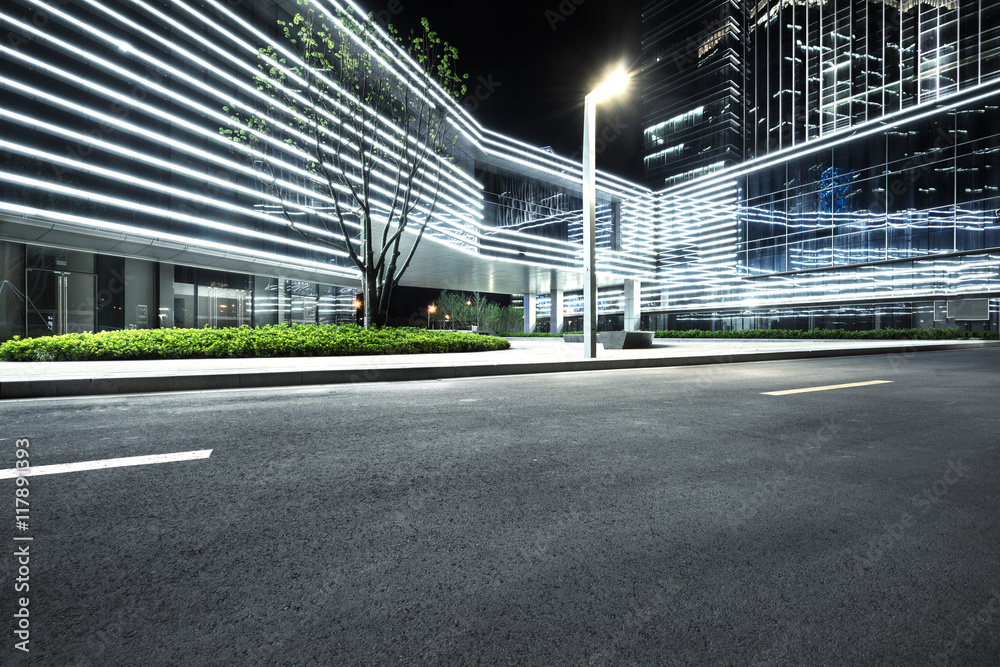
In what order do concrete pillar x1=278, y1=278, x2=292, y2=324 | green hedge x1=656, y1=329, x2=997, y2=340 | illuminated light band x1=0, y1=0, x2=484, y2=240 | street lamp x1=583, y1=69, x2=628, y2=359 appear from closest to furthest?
street lamp x1=583, y1=69, x2=628, y2=359 → illuminated light band x1=0, y1=0, x2=484, y2=240 → green hedge x1=656, y1=329, x2=997, y2=340 → concrete pillar x1=278, y1=278, x2=292, y2=324

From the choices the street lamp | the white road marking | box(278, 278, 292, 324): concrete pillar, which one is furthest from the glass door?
the white road marking

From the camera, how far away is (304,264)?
26.5m

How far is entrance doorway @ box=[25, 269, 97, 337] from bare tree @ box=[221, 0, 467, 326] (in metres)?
8.61

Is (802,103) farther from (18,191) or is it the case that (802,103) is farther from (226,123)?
(18,191)

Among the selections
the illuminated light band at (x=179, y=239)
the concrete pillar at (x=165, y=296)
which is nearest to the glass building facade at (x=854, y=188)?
the illuminated light band at (x=179, y=239)

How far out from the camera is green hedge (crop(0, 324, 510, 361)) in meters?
11.5

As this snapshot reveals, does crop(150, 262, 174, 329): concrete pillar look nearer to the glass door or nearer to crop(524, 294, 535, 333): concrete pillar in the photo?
the glass door

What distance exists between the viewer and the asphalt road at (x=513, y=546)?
169 cm

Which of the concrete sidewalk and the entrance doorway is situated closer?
the concrete sidewalk

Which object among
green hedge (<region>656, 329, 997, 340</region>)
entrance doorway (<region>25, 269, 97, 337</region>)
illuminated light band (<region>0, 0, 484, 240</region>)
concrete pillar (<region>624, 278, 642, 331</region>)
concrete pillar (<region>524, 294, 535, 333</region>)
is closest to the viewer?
illuminated light band (<region>0, 0, 484, 240</region>)

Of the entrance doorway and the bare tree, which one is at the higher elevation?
the bare tree

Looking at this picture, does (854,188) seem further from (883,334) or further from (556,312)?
(556,312)

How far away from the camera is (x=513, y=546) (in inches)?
93.7

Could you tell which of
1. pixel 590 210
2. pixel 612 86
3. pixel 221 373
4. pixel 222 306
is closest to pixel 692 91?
pixel 222 306
